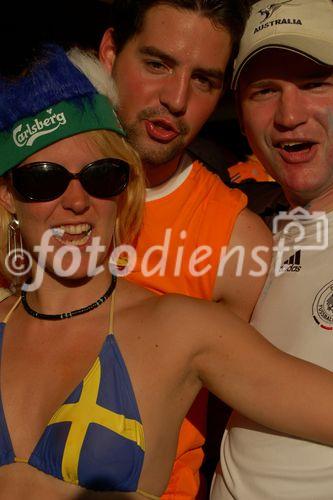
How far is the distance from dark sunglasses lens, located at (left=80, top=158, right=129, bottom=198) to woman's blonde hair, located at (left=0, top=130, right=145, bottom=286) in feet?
0.17

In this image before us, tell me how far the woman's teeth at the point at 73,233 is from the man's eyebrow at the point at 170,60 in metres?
0.83

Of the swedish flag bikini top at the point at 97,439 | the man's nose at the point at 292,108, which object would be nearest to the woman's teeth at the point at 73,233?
the swedish flag bikini top at the point at 97,439

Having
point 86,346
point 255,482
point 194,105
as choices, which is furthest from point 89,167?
point 255,482

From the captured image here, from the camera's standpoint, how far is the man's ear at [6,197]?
2.25 metres

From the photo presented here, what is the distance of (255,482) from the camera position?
2080mm

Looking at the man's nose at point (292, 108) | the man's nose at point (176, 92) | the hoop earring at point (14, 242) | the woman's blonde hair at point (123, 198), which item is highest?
the man's nose at point (176, 92)

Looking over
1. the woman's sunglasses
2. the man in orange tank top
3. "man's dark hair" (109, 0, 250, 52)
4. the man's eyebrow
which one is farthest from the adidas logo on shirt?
"man's dark hair" (109, 0, 250, 52)

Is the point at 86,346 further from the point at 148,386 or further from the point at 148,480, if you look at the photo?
the point at 148,480

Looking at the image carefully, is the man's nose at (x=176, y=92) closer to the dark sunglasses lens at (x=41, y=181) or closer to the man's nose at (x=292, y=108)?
the man's nose at (x=292, y=108)

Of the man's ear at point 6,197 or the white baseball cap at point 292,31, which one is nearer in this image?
the man's ear at point 6,197

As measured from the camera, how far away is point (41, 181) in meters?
2.07

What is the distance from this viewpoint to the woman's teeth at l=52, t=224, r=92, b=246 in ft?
7.01

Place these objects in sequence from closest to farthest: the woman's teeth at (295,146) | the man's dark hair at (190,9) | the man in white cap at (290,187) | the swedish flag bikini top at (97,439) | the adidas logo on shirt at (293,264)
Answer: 1. the swedish flag bikini top at (97,439)
2. the man in white cap at (290,187)
3. the adidas logo on shirt at (293,264)
4. the woman's teeth at (295,146)
5. the man's dark hair at (190,9)

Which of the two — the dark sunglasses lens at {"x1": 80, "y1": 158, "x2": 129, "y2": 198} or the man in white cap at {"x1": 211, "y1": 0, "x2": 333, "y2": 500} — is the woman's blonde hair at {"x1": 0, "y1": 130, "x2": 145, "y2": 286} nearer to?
the dark sunglasses lens at {"x1": 80, "y1": 158, "x2": 129, "y2": 198}
